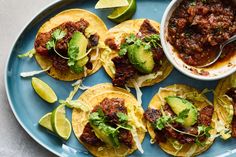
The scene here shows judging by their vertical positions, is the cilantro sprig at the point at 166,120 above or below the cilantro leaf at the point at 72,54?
below

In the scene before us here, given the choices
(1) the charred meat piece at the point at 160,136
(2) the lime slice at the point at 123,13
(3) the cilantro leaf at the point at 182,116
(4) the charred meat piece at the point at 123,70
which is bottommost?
(1) the charred meat piece at the point at 160,136

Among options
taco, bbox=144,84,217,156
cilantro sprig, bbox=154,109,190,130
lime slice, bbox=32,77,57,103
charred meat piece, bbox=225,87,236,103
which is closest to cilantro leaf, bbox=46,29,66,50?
lime slice, bbox=32,77,57,103

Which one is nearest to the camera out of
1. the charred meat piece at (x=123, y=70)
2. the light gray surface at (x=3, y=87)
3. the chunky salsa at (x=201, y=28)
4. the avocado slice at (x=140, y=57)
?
the chunky salsa at (x=201, y=28)

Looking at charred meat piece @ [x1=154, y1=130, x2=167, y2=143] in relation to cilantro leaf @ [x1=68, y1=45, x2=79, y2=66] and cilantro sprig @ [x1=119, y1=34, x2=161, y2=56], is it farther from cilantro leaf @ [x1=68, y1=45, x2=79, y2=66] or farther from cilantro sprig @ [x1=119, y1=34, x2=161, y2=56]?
cilantro leaf @ [x1=68, y1=45, x2=79, y2=66]

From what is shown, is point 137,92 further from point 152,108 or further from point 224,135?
point 224,135

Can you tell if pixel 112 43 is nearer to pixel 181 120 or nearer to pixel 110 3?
pixel 110 3

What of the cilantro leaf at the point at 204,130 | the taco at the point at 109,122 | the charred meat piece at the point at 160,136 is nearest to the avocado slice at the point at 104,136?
the taco at the point at 109,122

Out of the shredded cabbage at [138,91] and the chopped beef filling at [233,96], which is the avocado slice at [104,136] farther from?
the chopped beef filling at [233,96]
